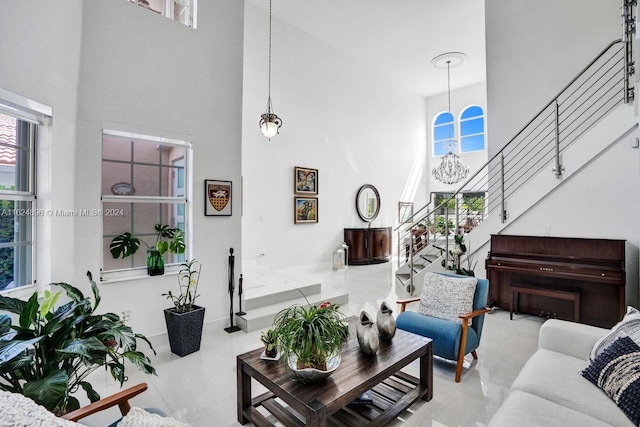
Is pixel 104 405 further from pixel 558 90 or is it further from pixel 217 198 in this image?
pixel 558 90

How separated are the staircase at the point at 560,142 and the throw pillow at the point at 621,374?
9.86 ft

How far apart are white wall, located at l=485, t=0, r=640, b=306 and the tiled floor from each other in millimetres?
1418

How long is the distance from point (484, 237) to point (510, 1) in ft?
14.3

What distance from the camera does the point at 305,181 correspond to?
7523 millimetres

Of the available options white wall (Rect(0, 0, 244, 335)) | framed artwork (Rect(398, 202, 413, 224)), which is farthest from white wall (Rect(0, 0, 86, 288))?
framed artwork (Rect(398, 202, 413, 224))

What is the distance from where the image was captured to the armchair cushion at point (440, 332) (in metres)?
2.76

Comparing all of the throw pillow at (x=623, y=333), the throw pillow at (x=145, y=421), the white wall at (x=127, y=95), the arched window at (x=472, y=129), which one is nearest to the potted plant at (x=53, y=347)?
the throw pillow at (x=145, y=421)

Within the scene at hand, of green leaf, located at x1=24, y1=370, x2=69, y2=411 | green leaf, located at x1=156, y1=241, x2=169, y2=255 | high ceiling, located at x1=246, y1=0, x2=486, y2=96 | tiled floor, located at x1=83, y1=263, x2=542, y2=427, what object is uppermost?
high ceiling, located at x1=246, y1=0, x2=486, y2=96

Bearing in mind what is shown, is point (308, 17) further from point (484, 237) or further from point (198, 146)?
point (484, 237)

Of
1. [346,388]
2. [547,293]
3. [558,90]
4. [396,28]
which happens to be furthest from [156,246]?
[396,28]

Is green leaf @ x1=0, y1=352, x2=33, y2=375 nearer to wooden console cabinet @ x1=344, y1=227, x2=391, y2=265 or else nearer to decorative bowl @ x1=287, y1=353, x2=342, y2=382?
decorative bowl @ x1=287, y1=353, x2=342, y2=382

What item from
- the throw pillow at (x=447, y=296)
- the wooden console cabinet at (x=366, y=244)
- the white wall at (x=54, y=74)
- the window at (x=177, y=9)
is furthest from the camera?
the wooden console cabinet at (x=366, y=244)

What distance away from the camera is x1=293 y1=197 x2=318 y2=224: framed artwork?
7.36 m

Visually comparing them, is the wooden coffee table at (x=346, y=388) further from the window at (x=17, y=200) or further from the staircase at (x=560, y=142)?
the staircase at (x=560, y=142)
